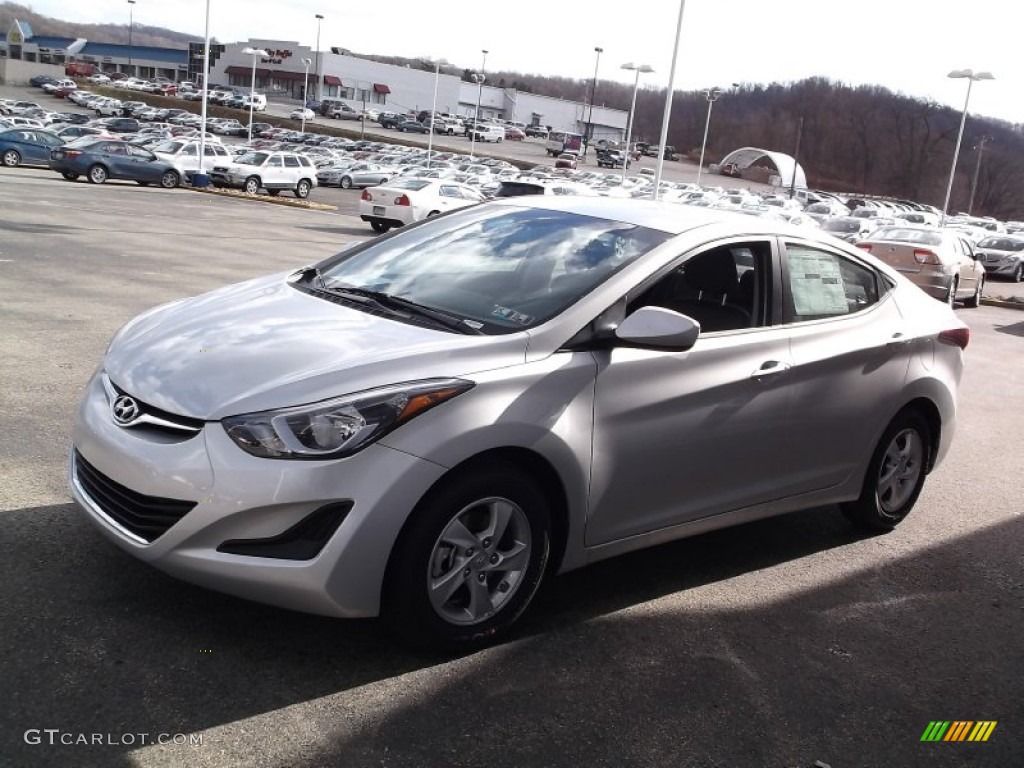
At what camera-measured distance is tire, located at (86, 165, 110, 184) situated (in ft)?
99.5

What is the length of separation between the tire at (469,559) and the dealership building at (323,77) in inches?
4716

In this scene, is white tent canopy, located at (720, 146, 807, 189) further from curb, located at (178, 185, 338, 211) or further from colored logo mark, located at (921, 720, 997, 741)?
colored logo mark, located at (921, 720, 997, 741)

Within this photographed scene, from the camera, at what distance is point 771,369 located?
4.53m

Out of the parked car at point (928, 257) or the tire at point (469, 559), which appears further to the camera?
the parked car at point (928, 257)

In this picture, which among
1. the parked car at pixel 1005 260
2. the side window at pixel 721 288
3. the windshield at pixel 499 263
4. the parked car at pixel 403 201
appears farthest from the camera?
the parked car at pixel 1005 260

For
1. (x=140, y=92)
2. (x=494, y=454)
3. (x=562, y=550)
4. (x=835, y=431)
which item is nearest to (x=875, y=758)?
(x=562, y=550)

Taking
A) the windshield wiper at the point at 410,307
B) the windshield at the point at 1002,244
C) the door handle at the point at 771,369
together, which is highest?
the windshield wiper at the point at 410,307

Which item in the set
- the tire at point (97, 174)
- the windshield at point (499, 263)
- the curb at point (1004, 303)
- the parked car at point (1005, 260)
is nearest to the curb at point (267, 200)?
the tire at point (97, 174)

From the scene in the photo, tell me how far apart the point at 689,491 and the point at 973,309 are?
65.9ft

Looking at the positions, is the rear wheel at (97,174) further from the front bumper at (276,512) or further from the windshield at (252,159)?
the front bumper at (276,512)

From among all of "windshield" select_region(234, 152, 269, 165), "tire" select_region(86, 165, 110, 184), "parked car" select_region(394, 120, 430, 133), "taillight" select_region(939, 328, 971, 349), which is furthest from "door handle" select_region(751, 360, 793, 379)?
"parked car" select_region(394, 120, 430, 133)

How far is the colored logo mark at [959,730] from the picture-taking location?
351 centimetres

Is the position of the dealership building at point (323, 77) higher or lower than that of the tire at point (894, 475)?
higher

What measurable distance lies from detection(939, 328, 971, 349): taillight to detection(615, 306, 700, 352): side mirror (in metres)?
2.47
